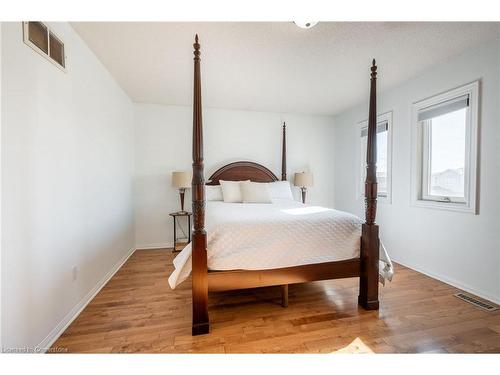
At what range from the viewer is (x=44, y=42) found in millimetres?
1478

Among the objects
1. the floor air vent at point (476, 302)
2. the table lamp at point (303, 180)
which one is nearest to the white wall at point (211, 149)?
the table lamp at point (303, 180)

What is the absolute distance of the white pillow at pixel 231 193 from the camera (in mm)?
3256

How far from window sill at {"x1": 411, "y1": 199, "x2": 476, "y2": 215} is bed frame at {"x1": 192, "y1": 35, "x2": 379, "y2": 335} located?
1.20 metres

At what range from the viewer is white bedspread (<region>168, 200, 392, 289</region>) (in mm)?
1675

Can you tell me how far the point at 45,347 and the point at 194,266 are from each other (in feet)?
3.41

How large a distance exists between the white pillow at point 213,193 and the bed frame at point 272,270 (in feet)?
6.01

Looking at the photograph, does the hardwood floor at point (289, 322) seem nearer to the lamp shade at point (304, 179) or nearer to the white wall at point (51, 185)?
the white wall at point (51, 185)

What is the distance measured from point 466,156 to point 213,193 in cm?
309

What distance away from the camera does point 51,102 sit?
1.53m

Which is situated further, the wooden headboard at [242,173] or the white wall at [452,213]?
the wooden headboard at [242,173]

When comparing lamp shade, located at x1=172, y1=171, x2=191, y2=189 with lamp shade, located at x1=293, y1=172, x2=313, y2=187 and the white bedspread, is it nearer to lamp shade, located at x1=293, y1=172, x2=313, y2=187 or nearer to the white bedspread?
the white bedspread

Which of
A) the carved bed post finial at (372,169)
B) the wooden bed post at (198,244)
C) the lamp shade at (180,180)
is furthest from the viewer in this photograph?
the lamp shade at (180,180)

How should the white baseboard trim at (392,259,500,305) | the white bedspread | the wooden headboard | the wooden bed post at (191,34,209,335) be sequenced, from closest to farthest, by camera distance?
the wooden bed post at (191,34,209,335)
the white bedspread
the white baseboard trim at (392,259,500,305)
the wooden headboard

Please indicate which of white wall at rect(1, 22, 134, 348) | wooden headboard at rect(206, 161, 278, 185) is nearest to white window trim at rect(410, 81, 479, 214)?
wooden headboard at rect(206, 161, 278, 185)
